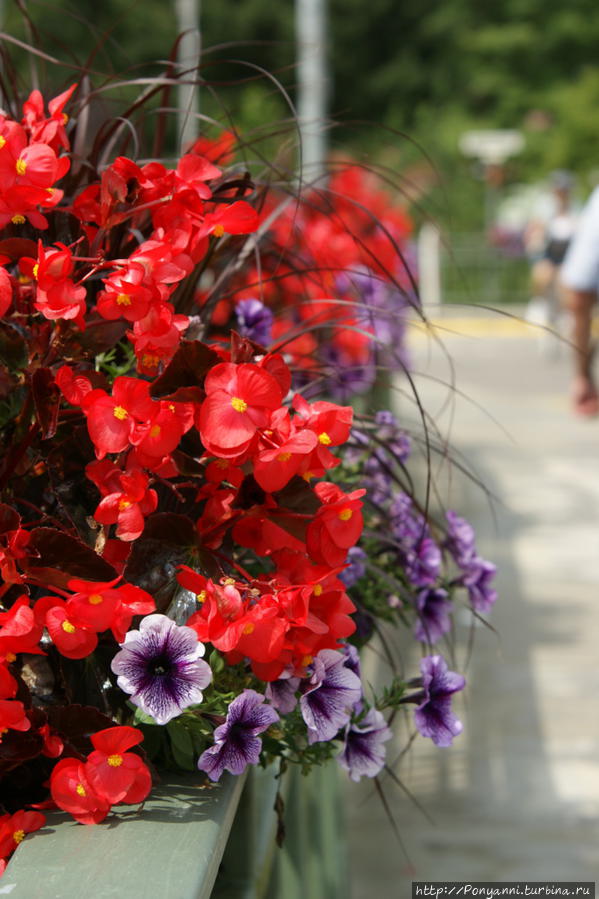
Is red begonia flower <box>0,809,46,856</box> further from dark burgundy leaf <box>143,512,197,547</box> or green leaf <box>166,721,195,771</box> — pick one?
dark burgundy leaf <box>143,512,197,547</box>

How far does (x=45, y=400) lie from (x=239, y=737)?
40 cm

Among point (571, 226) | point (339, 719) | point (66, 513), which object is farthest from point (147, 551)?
point (571, 226)

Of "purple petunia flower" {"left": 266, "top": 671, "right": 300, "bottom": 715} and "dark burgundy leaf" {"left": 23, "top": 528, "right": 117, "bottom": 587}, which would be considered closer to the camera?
"dark burgundy leaf" {"left": 23, "top": 528, "right": 117, "bottom": 587}

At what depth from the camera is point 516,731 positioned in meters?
4.49

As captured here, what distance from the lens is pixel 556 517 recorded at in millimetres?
7820

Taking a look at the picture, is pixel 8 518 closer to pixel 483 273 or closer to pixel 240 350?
pixel 240 350

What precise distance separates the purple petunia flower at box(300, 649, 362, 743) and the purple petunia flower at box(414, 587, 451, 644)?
23.9 inches

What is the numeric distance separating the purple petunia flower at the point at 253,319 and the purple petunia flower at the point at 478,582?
49 centimetres

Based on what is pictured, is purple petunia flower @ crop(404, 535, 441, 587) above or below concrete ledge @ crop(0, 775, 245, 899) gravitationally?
above

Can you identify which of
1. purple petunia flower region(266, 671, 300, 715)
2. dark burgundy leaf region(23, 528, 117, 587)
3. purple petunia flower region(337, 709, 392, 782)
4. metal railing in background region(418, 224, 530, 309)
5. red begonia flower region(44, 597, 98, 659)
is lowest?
metal railing in background region(418, 224, 530, 309)

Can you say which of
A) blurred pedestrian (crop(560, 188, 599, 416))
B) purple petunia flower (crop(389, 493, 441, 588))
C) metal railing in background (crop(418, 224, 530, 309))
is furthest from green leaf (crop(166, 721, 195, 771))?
metal railing in background (crop(418, 224, 530, 309))

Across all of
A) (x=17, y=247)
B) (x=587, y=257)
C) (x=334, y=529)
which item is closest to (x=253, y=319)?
(x=17, y=247)

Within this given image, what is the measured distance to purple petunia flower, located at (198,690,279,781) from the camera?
1.45m

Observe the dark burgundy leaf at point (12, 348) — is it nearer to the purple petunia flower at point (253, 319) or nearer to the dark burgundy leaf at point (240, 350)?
the dark burgundy leaf at point (240, 350)
